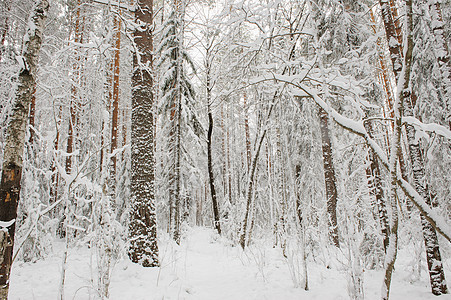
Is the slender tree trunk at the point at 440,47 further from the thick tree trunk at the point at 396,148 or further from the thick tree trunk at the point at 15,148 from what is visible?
the thick tree trunk at the point at 15,148

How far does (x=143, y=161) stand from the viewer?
5.05 m

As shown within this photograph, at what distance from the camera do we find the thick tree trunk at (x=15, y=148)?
7.09ft

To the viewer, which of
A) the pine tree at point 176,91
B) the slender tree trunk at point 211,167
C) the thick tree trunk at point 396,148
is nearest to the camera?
the thick tree trunk at point 396,148

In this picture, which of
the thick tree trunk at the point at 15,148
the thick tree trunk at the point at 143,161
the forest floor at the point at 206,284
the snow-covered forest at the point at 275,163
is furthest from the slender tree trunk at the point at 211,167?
the thick tree trunk at the point at 15,148

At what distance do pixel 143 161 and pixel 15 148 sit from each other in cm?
274

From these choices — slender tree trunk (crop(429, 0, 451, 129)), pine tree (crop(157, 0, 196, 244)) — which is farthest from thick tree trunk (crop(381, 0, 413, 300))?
pine tree (crop(157, 0, 196, 244))

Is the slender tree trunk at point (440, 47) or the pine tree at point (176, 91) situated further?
the pine tree at point (176, 91)

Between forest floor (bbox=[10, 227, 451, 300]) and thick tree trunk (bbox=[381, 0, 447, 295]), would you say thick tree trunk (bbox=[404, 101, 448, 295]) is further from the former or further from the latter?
forest floor (bbox=[10, 227, 451, 300])

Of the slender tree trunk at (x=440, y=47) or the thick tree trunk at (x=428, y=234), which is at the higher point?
the slender tree trunk at (x=440, y=47)

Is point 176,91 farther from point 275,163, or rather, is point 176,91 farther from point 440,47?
point 440,47

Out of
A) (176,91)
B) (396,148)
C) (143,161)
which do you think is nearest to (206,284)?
(143,161)

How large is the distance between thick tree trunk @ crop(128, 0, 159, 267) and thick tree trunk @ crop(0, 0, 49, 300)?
2.01 metres

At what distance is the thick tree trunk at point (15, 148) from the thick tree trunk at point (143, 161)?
2.01 meters

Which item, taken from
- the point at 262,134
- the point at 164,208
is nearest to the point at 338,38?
the point at 262,134
